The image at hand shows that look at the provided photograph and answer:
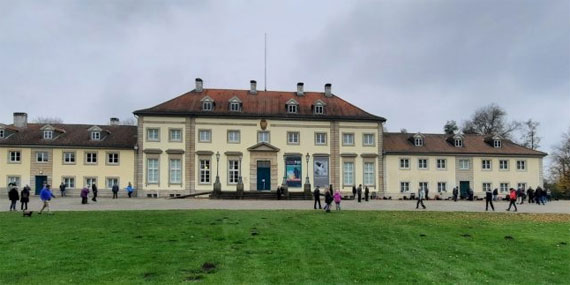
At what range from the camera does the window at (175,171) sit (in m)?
44.8

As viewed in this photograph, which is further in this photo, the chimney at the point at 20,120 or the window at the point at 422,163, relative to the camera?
the window at the point at 422,163

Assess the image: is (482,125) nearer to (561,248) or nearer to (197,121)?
(197,121)

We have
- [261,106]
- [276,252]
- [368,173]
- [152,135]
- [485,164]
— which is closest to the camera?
[276,252]

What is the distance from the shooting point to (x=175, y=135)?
149ft

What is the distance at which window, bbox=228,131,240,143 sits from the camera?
45.8 m

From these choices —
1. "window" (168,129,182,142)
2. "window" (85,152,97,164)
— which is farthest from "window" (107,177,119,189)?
"window" (168,129,182,142)

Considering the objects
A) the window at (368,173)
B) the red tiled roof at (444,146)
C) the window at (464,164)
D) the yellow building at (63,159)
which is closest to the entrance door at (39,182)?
the yellow building at (63,159)

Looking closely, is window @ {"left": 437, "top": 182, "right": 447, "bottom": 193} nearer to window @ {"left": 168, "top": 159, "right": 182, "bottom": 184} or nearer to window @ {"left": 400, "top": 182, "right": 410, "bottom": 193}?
window @ {"left": 400, "top": 182, "right": 410, "bottom": 193}

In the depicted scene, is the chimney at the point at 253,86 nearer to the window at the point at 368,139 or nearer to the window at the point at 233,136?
the window at the point at 233,136

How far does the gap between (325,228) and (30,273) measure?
9.83 meters

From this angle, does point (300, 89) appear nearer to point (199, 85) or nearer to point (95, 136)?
point (199, 85)

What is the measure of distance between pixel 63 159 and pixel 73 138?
251 cm

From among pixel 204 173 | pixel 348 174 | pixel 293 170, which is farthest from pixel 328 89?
pixel 204 173

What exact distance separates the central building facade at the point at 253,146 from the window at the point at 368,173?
11 centimetres
